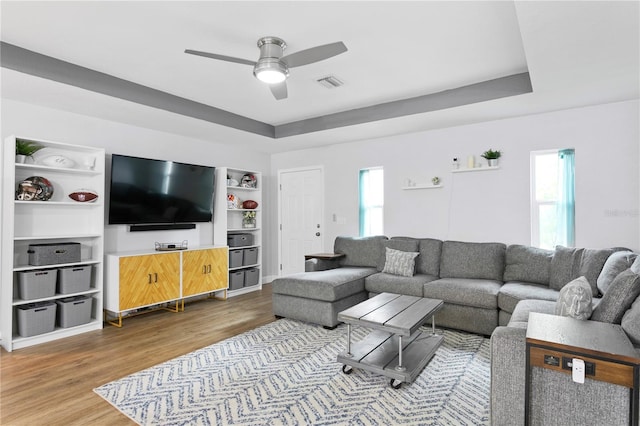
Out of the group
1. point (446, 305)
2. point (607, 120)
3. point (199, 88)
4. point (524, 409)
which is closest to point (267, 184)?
point (199, 88)

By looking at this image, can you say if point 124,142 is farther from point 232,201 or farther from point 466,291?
point 466,291

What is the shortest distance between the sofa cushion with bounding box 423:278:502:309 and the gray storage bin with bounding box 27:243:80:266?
3876 mm

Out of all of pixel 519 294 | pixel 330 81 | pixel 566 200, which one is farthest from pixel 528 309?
pixel 330 81

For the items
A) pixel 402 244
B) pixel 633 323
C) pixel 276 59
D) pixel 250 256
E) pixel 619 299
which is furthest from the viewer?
pixel 250 256

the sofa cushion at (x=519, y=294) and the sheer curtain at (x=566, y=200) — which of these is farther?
the sheer curtain at (x=566, y=200)

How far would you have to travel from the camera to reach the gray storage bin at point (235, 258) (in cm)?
547

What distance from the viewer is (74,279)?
368 cm

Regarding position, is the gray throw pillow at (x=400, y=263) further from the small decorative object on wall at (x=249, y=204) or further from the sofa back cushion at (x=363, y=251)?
the small decorative object on wall at (x=249, y=204)

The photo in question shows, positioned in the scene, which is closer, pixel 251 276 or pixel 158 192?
pixel 158 192

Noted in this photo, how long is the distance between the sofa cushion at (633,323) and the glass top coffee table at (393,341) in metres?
1.21

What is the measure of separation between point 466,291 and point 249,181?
152 inches

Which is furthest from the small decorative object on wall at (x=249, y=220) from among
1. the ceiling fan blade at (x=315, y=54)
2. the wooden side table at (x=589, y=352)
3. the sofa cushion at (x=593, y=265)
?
the wooden side table at (x=589, y=352)

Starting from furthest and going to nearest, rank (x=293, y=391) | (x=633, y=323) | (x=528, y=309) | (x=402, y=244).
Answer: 1. (x=402, y=244)
2. (x=528, y=309)
3. (x=293, y=391)
4. (x=633, y=323)

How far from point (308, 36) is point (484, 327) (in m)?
3.26
